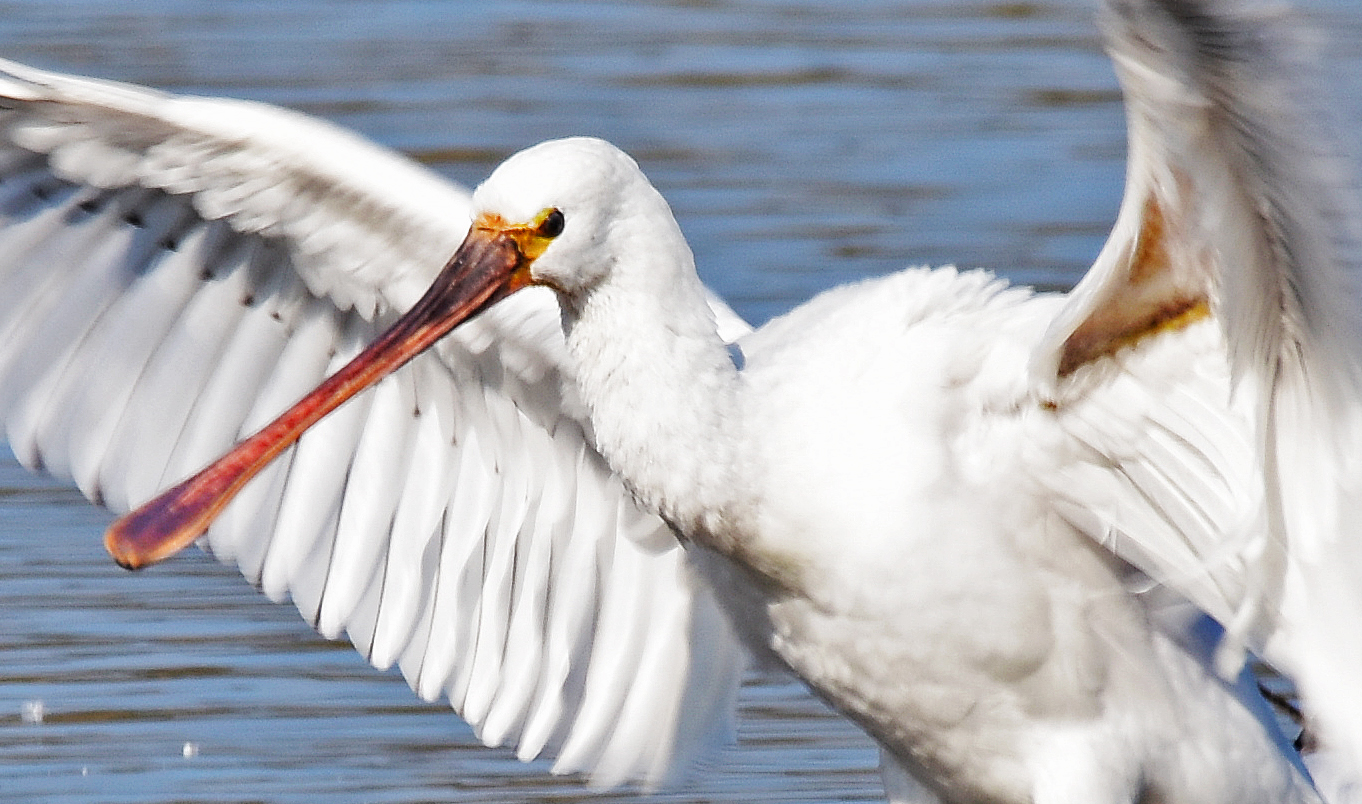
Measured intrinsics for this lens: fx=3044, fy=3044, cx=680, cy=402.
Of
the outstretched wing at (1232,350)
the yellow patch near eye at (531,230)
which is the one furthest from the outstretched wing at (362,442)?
the outstretched wing at (1232,350)

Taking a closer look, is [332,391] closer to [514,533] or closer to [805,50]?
[514,533]

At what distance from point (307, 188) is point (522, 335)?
63 centimetres

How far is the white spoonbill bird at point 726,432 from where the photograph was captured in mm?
5879

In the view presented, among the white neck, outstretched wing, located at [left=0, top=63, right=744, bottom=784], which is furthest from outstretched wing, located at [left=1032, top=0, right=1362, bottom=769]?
outstretched wing, located at [left=0, top=63, right=744, bottom=784]

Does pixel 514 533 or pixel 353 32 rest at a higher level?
pixel 514 533

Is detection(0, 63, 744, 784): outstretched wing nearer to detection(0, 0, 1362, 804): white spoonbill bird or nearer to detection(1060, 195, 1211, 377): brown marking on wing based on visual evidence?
detection(0, 0, 1362, 804): white spoonbill bird

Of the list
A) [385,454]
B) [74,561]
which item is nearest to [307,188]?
[385,454]

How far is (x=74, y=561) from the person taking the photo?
984 cm

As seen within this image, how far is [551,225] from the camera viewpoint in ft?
20.7

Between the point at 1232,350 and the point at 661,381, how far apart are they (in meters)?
1.17

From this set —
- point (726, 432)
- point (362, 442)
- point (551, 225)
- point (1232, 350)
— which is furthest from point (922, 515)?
point (362, 442)

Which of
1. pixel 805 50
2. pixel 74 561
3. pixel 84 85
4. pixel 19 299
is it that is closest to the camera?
pixel 84 85

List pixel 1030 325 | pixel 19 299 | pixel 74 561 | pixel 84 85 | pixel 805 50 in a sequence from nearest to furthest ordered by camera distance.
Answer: pixel 1030 325, pixel 84 85, pixel 19 299, pixel 74 561, pixel 805 50

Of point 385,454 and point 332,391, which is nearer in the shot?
point 332,391
